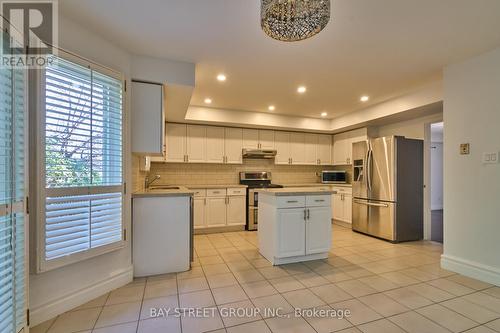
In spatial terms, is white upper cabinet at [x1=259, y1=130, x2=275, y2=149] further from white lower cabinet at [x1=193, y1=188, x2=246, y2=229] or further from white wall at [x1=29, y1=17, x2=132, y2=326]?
white wall at [x1=29, y1=17, x2=132, y2=326]

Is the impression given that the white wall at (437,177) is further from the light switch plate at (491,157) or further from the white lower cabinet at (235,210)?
the white lower cabinet at (235,210)

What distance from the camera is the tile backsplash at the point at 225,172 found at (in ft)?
16.4

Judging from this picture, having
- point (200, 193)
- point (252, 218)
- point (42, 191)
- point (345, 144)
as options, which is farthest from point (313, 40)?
point (345, 144)

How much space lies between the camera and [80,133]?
6.79 ft

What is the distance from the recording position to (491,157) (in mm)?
2523

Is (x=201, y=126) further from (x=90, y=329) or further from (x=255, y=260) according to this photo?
(x=90, y=329)

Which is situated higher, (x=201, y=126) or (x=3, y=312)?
(x=201, y=126)

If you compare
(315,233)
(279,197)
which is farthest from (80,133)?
(315,233)

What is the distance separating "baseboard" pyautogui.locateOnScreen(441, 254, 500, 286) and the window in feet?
12.3

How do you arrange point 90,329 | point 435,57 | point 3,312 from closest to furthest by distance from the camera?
1. point 3,312
2. point 90,329
3. point 435,57

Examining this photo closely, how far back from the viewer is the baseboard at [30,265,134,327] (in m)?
1.84

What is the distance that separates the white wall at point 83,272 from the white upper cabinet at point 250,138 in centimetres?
301

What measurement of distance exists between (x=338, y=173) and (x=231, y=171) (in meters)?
2.53
